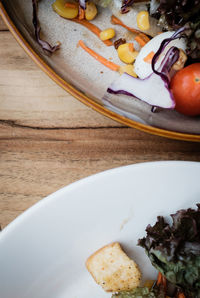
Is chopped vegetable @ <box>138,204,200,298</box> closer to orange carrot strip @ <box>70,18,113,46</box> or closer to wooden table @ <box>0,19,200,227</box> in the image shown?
wooden table @ <box>0,19,200,227</box>

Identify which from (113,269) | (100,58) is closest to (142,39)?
(100,58)

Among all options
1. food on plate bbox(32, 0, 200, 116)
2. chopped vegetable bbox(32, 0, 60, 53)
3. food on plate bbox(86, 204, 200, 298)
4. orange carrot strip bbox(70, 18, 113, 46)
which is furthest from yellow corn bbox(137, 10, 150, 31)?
food on plate bbox(86, 204, 200, 298)

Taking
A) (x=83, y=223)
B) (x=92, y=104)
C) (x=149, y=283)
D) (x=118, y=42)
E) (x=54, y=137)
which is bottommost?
(x=149, y=283)

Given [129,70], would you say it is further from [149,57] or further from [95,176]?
[95,176]

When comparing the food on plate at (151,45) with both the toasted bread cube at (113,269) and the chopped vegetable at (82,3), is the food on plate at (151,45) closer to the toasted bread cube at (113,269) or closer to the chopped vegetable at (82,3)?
the chopped vegetable at (82,3)

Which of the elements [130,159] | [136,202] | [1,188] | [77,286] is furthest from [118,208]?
[1,188]

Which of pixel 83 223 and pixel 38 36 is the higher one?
pixel 38 36
